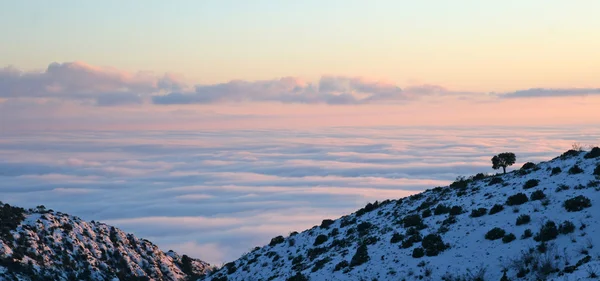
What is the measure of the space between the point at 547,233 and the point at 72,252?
172 ft

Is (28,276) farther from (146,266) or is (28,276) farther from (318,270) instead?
(318,270)

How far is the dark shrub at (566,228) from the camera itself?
2333cm

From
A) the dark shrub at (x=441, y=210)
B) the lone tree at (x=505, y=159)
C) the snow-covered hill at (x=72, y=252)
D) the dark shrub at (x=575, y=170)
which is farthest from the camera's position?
the snow-covered hill at (x=72, y=252)

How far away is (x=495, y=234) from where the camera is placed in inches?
997

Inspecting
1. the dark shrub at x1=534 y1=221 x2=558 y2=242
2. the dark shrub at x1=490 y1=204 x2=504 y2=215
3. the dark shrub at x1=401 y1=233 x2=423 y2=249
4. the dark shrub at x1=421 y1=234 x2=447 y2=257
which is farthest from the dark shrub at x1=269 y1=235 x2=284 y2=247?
the dark shrub at x1=534 y1=221 x2=558 y2=242

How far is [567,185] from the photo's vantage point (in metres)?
29.9

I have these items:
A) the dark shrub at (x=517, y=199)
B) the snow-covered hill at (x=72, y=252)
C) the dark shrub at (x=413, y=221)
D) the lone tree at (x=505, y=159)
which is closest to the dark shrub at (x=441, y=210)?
the dark shrub at (x=413, y=221)

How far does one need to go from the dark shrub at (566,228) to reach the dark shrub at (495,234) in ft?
8.36

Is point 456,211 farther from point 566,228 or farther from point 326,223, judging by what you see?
point 326,223

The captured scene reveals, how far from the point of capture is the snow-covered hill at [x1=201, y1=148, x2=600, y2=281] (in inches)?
859

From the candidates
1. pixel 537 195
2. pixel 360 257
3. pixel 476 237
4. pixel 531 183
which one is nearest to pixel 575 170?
pixel 531 183

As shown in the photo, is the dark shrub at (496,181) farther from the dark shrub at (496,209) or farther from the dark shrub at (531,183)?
the dark shrub at (496,209)

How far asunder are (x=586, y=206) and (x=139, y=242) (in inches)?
2468

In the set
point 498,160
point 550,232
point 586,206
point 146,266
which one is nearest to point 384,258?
point 550,232
